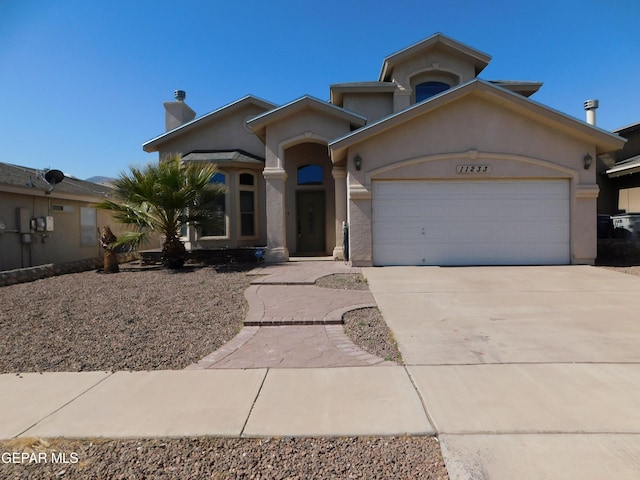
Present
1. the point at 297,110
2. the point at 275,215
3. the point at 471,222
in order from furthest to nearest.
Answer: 1. the point at 297,110
2. the point at 275,215
3. the point at 471,222

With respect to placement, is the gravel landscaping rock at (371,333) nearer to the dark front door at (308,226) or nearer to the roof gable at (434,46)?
the dark front door at (308,226)

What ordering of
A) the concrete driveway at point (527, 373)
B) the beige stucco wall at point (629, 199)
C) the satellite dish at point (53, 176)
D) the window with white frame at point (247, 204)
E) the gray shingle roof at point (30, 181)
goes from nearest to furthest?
the concrete driveway at point (527, 373) < the gray shingle roof at point (30, 181) < the satellite dish at point (53, 176) < the beige stucco wall at point (629, 199) < the window with white frame at point (247, 204)

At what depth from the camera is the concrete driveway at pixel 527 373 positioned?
103 inches

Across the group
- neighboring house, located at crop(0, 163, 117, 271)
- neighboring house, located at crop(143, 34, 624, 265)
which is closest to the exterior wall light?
neighboring house, located at crop(143, 34, 624, 265)

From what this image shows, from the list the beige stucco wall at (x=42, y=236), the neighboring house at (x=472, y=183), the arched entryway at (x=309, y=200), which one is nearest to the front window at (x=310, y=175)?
the arched entryway at (x=309, y=200)

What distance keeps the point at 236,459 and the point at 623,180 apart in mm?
18144

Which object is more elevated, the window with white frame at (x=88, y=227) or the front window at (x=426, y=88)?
the front window at (x=426, y=88)

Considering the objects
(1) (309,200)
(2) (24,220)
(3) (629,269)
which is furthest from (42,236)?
(3) (629,269)

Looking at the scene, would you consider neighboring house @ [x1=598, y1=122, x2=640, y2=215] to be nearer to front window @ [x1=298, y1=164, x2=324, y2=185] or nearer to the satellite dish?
front window @ [x1=298, y1=164, x2=324, y2=185]

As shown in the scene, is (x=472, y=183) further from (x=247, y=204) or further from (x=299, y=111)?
(x=247, y=204)

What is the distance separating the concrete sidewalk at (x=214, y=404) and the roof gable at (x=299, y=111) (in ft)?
32.0

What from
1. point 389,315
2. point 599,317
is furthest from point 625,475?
point 599,317

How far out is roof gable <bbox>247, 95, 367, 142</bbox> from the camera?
12.2 metres

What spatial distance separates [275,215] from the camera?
1241 centimetres
